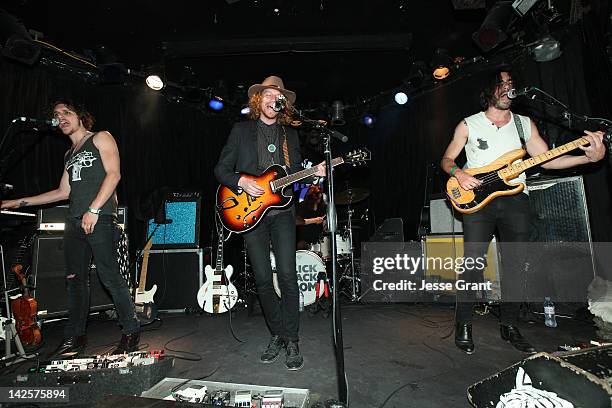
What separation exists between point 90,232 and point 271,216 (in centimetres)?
155

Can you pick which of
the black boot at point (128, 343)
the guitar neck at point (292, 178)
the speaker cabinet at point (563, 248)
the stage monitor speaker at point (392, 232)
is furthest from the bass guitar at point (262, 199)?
the stage monitor speaker at point (392, 232)

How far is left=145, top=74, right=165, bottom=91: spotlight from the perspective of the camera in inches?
233

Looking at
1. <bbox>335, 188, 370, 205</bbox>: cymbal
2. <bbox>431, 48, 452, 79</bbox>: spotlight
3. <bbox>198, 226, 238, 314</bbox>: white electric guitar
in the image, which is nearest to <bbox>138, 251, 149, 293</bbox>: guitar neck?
<bbox>198, 226, 238, 314</bbox>: white electric guitar

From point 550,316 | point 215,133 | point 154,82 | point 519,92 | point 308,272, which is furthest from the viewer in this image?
point 215,133

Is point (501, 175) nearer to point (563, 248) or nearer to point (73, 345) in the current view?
point (563, 248)

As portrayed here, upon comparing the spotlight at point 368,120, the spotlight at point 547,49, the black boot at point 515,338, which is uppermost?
the spotlight at point 368,120

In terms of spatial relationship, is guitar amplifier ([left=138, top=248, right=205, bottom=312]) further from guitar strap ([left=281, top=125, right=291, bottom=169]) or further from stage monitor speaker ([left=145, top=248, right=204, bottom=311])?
guitar strap ([left=281, top=125, right=291, bottom=169])

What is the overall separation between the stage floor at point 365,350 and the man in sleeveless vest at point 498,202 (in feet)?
0.81

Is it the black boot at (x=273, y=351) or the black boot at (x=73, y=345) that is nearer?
the black boot at (x=273, y=351)

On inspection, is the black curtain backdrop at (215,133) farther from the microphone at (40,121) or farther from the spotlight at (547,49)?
the microphone at (40,121)

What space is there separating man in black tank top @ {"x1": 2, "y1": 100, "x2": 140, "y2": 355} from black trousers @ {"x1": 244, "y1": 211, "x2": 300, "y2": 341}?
126 cm

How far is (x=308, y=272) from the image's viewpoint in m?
4.91

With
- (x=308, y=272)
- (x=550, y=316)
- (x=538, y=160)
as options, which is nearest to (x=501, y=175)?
(x=538, y=160)

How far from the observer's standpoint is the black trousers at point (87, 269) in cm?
292
